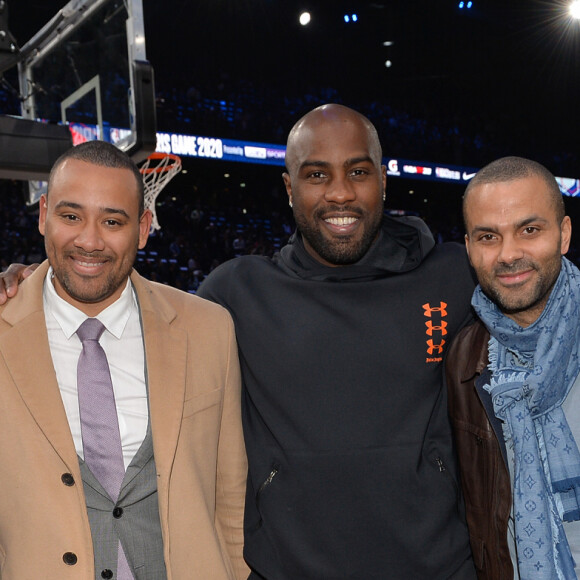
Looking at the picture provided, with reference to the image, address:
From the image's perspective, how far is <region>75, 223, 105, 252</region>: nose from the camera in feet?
7.09

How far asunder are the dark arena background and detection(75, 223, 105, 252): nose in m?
11.1

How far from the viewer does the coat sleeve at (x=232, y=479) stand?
2426 mm

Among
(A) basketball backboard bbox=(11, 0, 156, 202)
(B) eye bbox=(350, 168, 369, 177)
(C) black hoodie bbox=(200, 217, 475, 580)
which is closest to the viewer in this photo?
(C) black hoodie bbox=(200, 217, 475, 580)

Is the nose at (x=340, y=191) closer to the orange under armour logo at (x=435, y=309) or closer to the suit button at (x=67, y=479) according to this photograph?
the orange under armour logo at (x=435, y=309)

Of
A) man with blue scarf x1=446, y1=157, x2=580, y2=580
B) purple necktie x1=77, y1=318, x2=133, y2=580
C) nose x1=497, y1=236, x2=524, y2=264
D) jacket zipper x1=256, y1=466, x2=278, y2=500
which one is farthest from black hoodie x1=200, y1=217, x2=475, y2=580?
purple necktie x1=77, y1=318, x2=133, y2=580

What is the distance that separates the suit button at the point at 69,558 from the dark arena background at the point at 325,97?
11.4m

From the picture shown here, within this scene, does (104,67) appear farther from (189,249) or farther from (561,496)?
(189,249)

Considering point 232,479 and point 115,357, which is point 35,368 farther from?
point 232,479

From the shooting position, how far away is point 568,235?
92.0 inches

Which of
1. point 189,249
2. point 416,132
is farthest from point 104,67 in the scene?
point 416,132

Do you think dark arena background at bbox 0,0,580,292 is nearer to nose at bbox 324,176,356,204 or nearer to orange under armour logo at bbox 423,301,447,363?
nose at bbox 324,176,356,204

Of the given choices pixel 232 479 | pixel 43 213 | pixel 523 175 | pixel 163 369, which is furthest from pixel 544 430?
pixel 43 213

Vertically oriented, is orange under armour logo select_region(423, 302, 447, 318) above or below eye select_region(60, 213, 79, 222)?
below

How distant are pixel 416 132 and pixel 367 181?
16.6 meters
